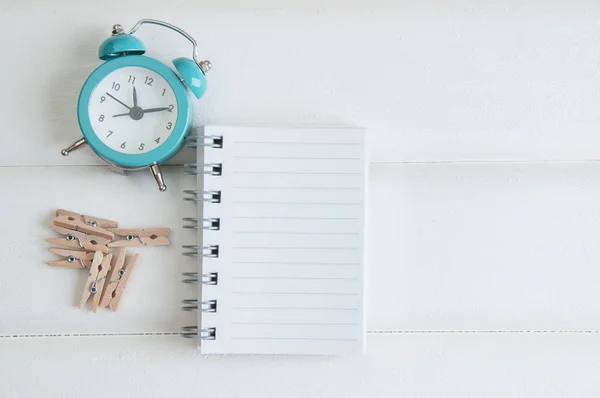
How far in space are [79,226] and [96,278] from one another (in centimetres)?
8

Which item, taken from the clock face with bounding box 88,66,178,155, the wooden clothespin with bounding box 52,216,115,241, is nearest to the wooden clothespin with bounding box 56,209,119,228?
the wooden clothespin with bounding box 52,216,115,241

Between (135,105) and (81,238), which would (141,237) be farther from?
(135,105)

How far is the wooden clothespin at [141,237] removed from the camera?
1007mm

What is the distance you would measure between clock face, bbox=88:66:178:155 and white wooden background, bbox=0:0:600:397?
6 cm

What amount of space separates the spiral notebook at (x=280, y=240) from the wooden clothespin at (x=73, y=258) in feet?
0.50

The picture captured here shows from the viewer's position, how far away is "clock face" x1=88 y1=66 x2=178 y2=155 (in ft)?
3.19

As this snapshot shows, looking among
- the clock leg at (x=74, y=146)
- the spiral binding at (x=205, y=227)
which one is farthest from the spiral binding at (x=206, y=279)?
the clock leg at (x=74, y=146)

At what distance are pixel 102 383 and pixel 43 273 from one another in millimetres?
181

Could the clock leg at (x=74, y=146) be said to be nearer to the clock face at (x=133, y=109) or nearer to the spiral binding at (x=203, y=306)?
the clock face at (x=133, y=109)

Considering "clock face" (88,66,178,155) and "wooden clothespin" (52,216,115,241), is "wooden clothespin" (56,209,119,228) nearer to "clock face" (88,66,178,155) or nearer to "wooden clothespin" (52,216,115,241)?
"wooden clothespin" (52,216,115,241)

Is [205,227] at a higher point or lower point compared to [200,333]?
higher

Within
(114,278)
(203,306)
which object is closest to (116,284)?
(114,278)

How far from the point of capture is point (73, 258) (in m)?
1.00

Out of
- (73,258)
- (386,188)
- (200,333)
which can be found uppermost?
(386,188)
